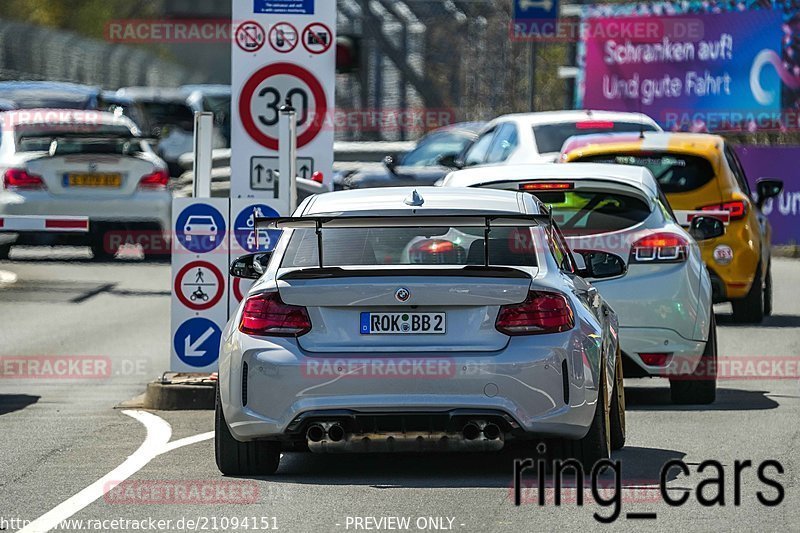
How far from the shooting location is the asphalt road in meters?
8.23

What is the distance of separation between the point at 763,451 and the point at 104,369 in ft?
20.3

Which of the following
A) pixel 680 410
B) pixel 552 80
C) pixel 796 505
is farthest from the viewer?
pixel 552 80

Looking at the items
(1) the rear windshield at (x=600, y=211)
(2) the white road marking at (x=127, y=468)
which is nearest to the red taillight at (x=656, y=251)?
(1) the rear windshield at (x=600, y=211)

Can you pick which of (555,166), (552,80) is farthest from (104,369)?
(552,80)

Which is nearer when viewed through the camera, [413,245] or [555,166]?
[413,245]

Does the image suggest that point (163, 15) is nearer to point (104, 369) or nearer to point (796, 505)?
point (104, 369)

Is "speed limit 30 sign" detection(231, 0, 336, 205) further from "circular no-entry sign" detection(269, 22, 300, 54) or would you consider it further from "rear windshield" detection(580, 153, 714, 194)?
"rear windshield" detection(580, 153, 714, 194)

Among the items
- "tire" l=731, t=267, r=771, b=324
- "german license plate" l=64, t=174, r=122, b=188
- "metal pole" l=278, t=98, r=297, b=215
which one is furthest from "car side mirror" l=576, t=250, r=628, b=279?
"german license plate" l=64, t=174, r=122, b=188

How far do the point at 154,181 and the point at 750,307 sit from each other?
8.95 metres

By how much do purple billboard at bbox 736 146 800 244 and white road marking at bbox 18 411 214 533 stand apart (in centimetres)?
1782

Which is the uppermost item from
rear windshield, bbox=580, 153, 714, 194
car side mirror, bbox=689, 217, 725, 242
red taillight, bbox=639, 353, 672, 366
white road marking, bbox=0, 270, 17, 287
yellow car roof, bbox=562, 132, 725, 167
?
yellow car roof, bbox=562, 132, 725, 167

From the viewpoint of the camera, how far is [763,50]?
3259 cm

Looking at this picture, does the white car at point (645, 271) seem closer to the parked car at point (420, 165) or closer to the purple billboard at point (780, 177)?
the parked car at point (420, 165)

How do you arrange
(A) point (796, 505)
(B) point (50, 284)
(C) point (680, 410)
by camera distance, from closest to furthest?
(A) point (796, 505) < (C) point (680, 410) < (B) point (50, 284)
